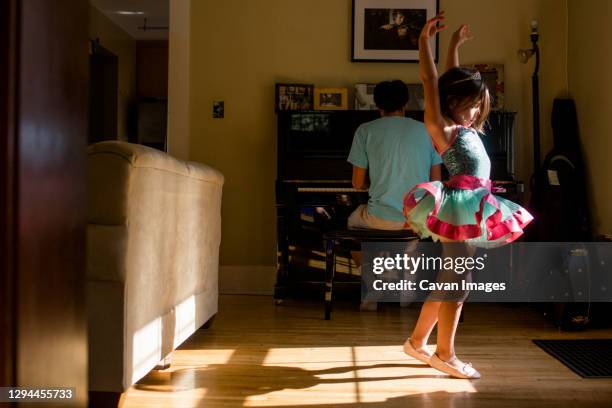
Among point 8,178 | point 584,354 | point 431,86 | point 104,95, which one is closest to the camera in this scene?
point 8,178

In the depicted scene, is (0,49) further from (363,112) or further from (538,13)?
(538,13)

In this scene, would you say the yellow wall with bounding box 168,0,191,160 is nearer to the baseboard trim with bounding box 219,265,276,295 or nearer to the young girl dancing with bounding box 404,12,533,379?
the baseboard trim with bounding box 219,265,276,295

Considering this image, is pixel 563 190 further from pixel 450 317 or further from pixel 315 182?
pixel 450 317

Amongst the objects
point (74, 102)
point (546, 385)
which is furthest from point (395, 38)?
point (74, 102)

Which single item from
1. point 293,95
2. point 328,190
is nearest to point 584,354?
point 328,190

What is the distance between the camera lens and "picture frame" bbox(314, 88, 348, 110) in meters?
4.14

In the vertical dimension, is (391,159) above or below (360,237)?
above

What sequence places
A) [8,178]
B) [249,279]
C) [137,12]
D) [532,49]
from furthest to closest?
[137,12] < [249,279] < [532,49] < [8,178]

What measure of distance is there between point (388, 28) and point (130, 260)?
Answer: 300 cm

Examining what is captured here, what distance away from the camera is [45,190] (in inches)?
21.3

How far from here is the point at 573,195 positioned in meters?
3.54

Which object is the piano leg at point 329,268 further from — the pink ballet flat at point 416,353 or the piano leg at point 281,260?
the pink ballet flat at point 416,353

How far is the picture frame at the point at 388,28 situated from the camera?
4.20m

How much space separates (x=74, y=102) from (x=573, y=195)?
11.1 ft
